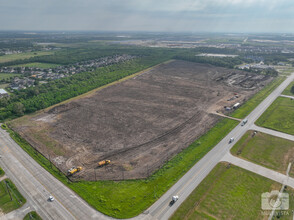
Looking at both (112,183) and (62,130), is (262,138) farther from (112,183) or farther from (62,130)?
(62,130)

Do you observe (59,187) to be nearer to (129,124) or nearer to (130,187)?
(130,187)

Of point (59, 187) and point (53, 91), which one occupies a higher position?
point (53, 91)

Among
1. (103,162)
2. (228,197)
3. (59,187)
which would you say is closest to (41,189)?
(59,187)

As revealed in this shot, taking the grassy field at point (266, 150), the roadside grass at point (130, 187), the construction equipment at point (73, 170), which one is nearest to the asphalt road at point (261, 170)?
the grassy field at point (266, 150)

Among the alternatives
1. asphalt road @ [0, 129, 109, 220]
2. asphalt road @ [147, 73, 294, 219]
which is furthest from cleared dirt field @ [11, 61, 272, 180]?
asphalt road @ [147, 73, 294, 219]

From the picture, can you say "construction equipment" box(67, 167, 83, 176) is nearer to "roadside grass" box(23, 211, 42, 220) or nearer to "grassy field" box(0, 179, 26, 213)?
"grassy field" box(0, 179, 26, 213)

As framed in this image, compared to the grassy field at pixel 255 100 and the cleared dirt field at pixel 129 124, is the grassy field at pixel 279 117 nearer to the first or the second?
the grassy field at pixel 255 100
